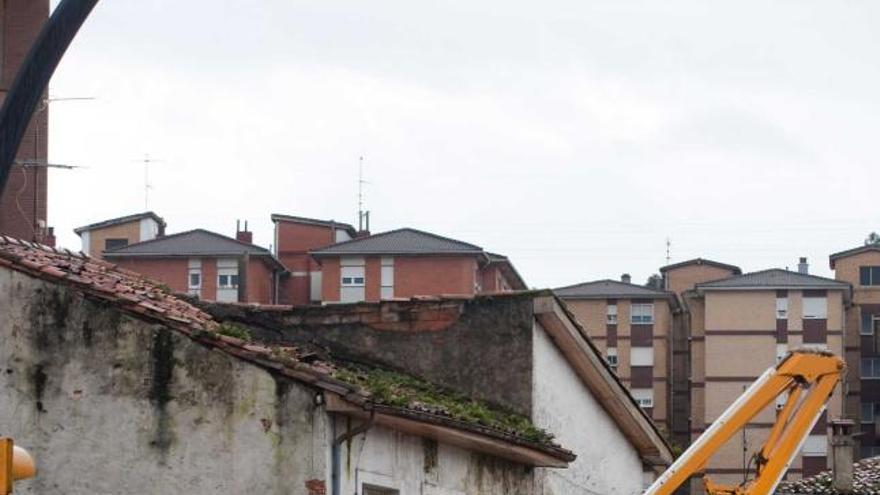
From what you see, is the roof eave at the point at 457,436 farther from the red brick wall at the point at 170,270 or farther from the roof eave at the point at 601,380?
the red brick wall at the point at 170,270

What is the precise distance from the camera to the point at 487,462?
27.4 meters

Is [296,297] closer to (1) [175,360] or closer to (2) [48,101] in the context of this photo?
(2) [48,101]

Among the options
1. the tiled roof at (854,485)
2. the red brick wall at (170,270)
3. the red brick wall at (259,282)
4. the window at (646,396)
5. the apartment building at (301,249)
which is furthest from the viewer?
the window at (646,396)

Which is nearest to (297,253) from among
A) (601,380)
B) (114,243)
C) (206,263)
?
(206,263)

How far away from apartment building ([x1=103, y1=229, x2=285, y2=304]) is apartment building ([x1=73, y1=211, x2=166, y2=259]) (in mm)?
4483

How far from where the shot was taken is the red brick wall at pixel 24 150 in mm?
44969

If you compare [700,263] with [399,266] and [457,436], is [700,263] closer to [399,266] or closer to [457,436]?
[399,266]

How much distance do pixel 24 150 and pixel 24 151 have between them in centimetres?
19

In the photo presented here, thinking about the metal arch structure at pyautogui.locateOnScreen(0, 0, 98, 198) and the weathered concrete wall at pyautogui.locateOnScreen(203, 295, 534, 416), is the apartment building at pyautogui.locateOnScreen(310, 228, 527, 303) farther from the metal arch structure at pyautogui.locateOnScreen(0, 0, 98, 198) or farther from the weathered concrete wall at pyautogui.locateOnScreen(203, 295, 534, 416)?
the metal arch structure at pyautogui.locateOnScreen(0, 0, 98, 198)

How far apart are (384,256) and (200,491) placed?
8978 cm

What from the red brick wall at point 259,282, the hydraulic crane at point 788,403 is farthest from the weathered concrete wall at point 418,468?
the red brick wall at point 259,282

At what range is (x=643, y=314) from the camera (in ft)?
431

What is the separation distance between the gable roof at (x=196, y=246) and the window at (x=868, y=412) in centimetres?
3883

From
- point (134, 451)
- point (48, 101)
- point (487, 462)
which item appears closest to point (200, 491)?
point (134, 451)
